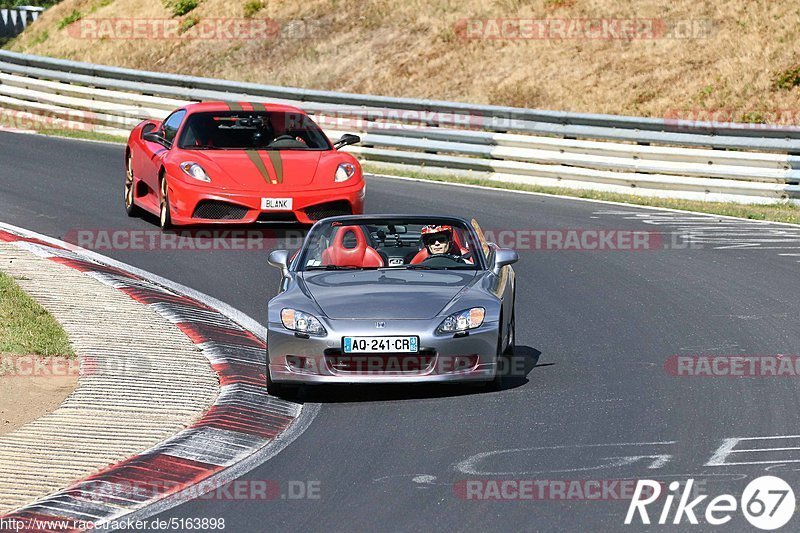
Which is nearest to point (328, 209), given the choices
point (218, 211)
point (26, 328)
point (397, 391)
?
point (218, 211)

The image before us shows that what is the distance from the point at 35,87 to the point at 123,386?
20.1 metres

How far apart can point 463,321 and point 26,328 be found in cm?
356

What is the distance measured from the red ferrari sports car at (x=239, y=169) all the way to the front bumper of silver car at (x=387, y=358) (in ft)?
20.0

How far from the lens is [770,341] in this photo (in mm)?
10922

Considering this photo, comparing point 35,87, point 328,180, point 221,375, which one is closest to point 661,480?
point 221,375

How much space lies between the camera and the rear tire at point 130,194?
16984 mm

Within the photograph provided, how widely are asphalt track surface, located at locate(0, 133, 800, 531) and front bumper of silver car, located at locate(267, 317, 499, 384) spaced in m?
0.19

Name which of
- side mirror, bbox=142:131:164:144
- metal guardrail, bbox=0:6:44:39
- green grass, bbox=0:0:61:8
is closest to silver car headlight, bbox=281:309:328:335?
side mirror, bbox=142:131:164:144

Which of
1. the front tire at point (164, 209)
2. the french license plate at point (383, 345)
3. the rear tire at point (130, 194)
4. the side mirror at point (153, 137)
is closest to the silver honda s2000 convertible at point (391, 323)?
the french license plate at point (383, 345)

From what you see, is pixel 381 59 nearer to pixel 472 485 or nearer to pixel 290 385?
pixel 290 385

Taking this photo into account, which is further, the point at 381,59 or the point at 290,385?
the point at 381,59

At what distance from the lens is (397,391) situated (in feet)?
31.3

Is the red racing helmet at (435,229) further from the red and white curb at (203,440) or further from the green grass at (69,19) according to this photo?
the green grass at (69,19)

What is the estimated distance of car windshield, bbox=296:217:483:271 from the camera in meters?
10.5
